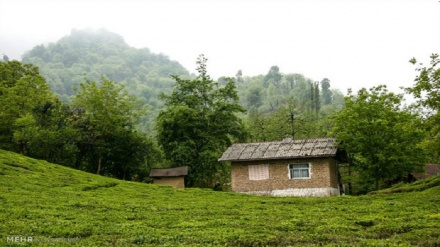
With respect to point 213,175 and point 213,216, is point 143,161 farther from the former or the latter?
point 213,216

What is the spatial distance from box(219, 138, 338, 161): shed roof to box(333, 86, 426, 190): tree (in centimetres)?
192

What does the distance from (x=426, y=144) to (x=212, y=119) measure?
120 feet

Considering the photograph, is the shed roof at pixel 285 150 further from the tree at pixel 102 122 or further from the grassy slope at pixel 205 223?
the tree at pixel 102 122

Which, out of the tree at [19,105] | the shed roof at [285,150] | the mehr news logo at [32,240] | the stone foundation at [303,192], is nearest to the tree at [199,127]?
the shed roof at [285,150]

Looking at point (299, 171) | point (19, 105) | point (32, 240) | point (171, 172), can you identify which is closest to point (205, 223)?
point (32, 240)

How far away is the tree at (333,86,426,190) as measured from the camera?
129 ft

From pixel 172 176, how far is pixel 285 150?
57.1 ft

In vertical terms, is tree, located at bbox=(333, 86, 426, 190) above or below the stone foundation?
above

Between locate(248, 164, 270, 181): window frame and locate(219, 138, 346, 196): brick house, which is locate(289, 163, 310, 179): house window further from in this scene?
locate(248, 164, 270, 181): window frame

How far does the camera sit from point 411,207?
22281mm

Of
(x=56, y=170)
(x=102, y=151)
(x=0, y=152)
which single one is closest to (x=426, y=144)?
(x=56, y=170)

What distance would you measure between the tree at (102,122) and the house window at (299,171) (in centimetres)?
2730

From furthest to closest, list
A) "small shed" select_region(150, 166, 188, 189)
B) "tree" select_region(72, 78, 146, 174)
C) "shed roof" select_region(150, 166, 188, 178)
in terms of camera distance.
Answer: "tree" select_region(72, 78, 146, 174) → "small shed" select_region(150, 166, 188, 189) → "shed roof" select_region(150, 166, 188, 178)

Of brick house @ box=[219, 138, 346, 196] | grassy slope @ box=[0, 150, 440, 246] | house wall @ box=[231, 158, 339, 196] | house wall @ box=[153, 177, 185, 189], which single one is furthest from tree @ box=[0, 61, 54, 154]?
house wall @ box=[231, 158, 339, 196]
